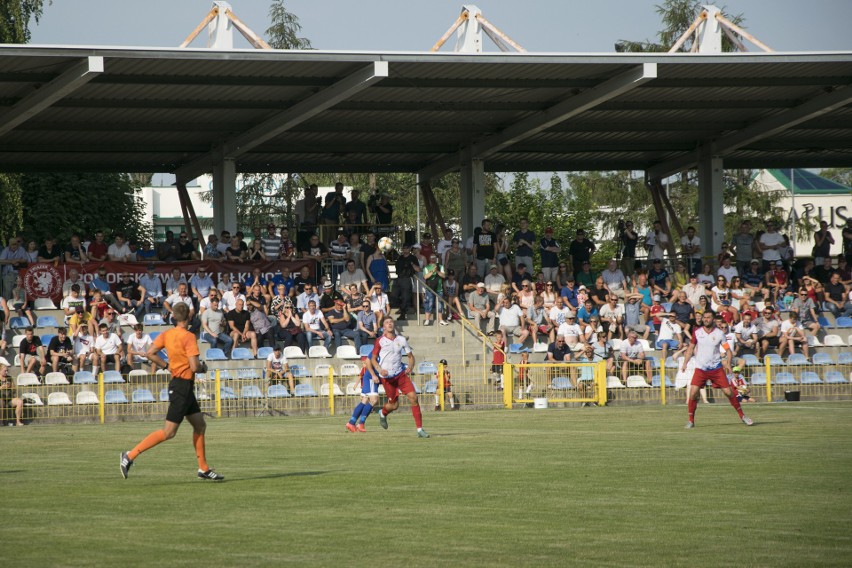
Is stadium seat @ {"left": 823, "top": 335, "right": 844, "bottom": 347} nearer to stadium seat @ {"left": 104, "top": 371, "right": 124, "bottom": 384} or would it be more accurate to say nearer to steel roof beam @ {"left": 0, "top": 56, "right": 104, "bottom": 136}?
stadium seat @ {"left": 104, "top": 371, "right": 124, "bottom": 384}

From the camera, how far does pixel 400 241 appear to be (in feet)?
113

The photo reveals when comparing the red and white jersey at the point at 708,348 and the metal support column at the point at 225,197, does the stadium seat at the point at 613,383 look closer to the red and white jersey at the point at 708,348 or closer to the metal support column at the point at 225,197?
the red and white jersey at the point at 708,348

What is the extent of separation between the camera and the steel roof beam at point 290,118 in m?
25.4

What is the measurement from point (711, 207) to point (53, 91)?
19.5 metres

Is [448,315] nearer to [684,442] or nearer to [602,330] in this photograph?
[602,330]

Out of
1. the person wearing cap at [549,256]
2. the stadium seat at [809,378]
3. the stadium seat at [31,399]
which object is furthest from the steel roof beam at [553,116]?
the stadium seat at [31,399]

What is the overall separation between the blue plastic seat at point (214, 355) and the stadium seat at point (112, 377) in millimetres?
2271

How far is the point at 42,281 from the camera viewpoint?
1067 inches

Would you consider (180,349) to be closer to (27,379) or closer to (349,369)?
(27,379)

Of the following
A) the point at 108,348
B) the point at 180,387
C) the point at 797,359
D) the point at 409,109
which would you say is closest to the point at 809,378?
the point at 797,359

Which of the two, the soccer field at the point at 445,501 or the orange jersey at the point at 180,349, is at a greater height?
the orange jersey at the point at 180,349

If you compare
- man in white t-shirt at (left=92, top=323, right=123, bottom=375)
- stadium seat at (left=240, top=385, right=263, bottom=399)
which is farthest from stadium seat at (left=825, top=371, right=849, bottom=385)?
man in white t-shirt at (left=92, top=323, right=123, bottom=375)

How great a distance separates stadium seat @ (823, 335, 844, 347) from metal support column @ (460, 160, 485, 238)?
10.0m

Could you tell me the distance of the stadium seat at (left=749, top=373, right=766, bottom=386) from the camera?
26953 millimetres
